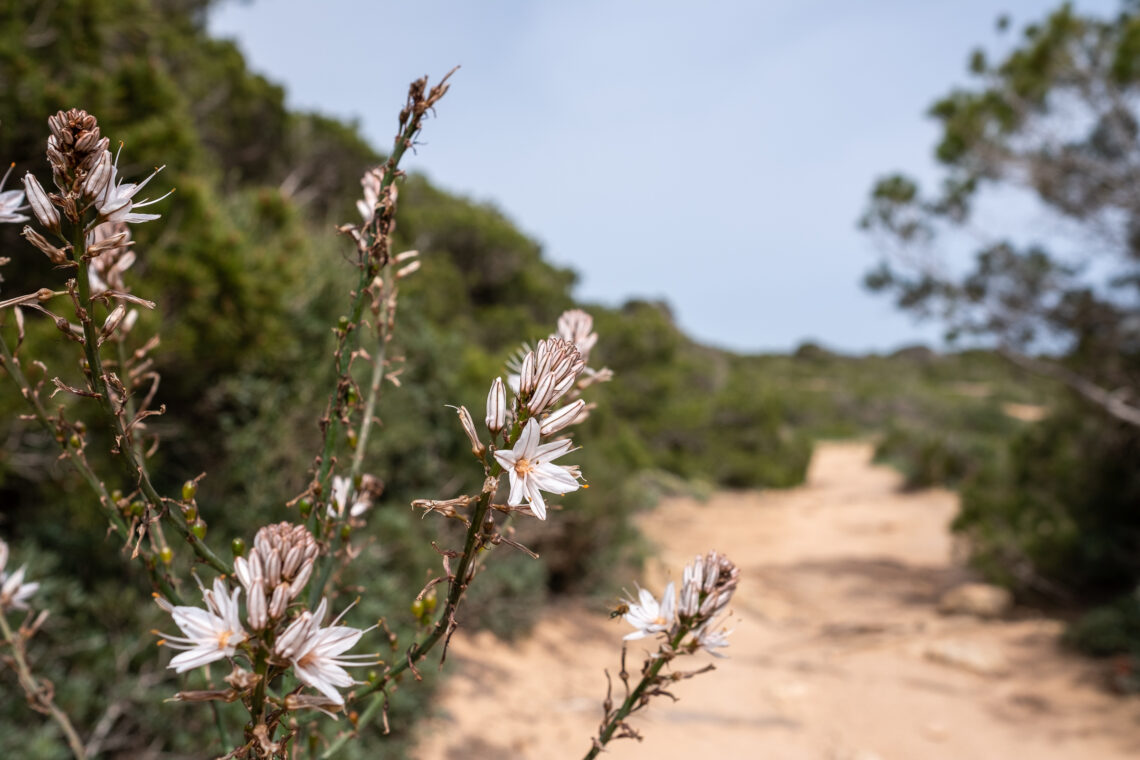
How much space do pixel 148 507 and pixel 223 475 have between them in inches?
155

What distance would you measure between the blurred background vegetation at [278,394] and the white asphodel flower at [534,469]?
1.24 feet

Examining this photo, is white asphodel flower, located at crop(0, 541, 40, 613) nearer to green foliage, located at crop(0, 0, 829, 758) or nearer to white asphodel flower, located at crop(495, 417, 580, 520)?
green foliage, located at crop(0, 0, 829, 758)

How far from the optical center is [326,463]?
1004mm

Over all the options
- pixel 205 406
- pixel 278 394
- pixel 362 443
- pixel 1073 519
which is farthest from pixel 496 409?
pixel 1073 519

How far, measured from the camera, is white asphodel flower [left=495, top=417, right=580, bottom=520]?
73 centimetres

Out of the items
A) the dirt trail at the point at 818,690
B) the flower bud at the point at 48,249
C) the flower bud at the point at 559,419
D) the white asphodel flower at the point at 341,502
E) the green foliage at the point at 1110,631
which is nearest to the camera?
the flower bud at the point at 48,249

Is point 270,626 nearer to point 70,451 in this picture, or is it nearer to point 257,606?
point 257,606

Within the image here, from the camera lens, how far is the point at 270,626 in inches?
27.2

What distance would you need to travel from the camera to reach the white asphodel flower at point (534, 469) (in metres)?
0.73

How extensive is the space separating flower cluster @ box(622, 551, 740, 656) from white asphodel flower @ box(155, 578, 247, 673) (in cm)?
49

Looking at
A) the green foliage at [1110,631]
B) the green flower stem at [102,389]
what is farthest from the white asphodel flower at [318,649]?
the green foliage at [1110,631]

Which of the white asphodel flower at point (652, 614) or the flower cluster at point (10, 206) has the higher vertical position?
the flower cluster at point (10, 206)

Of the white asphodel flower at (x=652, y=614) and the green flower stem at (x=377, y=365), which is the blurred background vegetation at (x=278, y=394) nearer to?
the green flower stem at (x=377, y=365)

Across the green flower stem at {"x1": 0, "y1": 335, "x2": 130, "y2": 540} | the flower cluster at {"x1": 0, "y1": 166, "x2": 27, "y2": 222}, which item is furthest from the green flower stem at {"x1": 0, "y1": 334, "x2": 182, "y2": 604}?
the flower cluster at {"x1": 0, "y1": 166, "x2": 27, "y2": 222}
